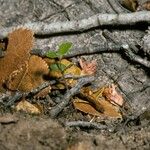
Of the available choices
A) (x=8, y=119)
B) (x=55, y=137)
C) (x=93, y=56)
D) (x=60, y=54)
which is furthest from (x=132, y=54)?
(x=8, y=119)

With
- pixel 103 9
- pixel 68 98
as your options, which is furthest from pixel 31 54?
pixel 103 9

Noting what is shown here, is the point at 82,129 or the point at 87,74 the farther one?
the point at 87,74

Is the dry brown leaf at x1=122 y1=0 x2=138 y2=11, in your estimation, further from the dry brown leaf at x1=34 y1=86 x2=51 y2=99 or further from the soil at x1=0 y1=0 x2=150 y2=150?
the dry brown leaf at x1=34 y1=86 x2=51 y2=99

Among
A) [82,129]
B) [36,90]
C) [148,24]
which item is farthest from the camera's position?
[148,24]

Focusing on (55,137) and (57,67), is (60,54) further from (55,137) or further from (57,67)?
(55,137)

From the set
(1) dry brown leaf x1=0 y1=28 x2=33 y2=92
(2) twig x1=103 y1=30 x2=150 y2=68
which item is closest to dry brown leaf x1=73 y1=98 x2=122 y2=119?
(2) twig x1=103 y1=30 x2=150 y2=68

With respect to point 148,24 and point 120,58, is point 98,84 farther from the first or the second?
point 148,24

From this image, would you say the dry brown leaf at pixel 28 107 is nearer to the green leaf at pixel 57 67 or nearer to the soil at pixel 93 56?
the soil at pixel 93 56
